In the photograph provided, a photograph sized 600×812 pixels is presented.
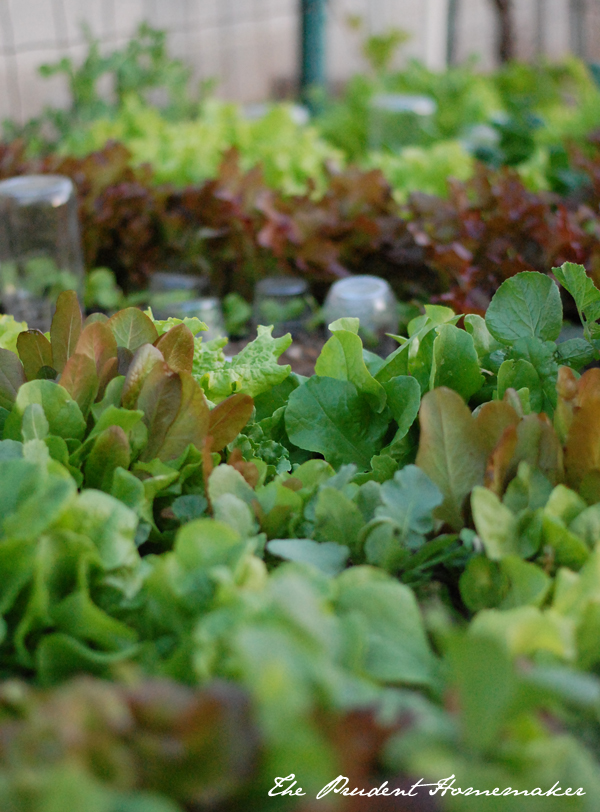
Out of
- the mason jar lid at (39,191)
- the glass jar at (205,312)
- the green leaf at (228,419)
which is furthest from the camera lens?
the mason jar lid at (39,191)

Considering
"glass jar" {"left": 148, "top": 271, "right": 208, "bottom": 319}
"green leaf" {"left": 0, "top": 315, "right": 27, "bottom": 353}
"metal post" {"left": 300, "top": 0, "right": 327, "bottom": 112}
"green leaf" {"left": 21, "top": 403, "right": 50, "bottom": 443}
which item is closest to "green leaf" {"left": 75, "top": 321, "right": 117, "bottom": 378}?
"green leaf" {"left": 21, "top": 403, "right": 50, "bottom": 443}

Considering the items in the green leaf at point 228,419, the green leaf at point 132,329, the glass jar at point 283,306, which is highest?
the green leaf at point 132,329

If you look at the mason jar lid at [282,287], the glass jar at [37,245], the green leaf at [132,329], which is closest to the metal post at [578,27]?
the mason jar lid at [282,287]

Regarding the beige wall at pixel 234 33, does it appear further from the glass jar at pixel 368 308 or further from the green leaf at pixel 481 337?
the green leaf at pixel 481 337

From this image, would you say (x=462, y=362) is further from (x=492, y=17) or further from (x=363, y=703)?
(x=492, y=17)

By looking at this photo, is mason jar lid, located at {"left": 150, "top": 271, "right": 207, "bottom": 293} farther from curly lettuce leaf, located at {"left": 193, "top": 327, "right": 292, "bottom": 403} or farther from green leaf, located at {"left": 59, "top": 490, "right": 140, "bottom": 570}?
green leaf, located at {"left": 59, "top": 490, "right": 140, "bottom": 570}
